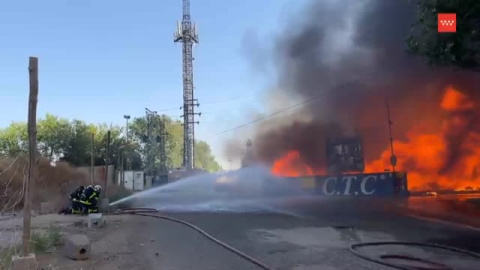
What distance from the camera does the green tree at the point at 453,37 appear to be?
6.68 metres

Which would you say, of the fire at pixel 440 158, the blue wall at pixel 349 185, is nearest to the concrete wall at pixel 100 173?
the blue wall at pixel 349 185

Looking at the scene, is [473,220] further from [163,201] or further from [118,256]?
[163,201]

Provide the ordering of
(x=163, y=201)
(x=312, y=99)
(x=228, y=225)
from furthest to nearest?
(x=312, y=99)
(x=163, y=201)
(x=228, y=225)

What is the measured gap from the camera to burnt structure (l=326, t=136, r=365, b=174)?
1045 inches

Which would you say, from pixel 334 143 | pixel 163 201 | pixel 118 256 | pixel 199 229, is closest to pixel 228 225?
pixel 199 229

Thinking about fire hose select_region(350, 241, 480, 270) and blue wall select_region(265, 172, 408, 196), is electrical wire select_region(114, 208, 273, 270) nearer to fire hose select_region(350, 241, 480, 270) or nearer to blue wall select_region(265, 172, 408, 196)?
fire hose select_region(350, 241, 480, 270)

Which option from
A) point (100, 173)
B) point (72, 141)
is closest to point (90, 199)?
point (100, 173)

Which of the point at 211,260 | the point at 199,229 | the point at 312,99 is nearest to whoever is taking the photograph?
the point at 211,260

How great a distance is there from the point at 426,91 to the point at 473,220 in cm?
1453

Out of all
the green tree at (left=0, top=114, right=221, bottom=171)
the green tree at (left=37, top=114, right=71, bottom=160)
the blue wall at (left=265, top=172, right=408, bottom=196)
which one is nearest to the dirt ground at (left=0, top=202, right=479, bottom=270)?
the blue wall at (left=265, top=172, right=408, bottom=196)

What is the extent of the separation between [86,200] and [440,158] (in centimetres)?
2102

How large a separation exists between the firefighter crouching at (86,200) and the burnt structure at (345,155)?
49.6ft

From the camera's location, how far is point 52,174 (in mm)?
26594

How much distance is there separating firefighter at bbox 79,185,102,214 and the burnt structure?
15084 millimetres
